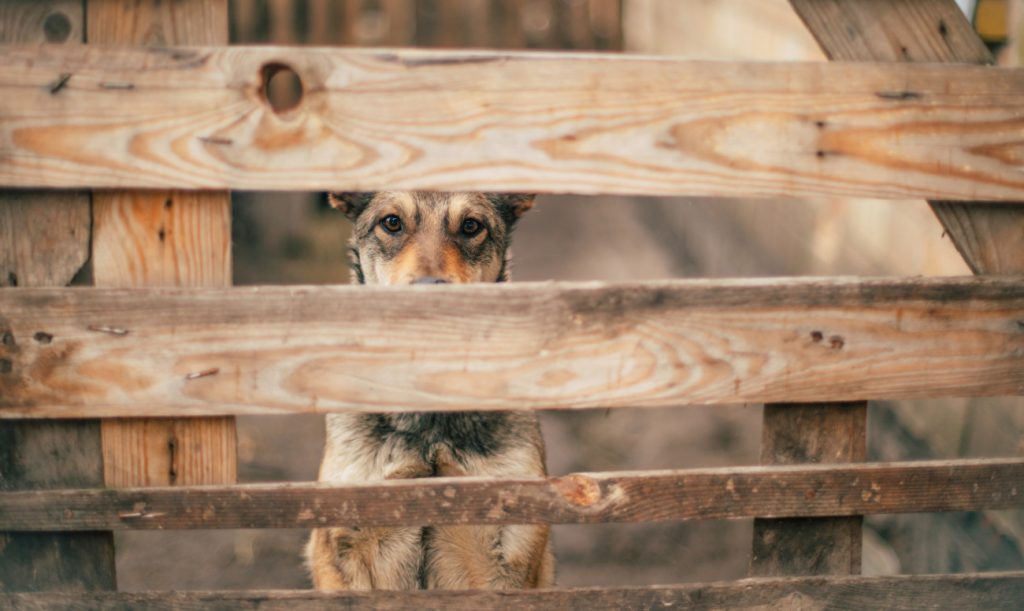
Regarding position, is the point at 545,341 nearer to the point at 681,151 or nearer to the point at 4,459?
the point at 681,151

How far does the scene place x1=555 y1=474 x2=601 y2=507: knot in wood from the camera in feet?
7.64

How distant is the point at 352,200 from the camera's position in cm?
372

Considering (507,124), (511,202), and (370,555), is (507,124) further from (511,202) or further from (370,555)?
(511,202)

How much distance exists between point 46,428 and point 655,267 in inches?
251

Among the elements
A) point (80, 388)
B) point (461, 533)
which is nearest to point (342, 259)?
point (461, 533)

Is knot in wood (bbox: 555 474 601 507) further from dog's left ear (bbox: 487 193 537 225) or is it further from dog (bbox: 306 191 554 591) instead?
dog's left ear (bbox: 487 193 537 225)

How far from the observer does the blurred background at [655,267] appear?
158 inches

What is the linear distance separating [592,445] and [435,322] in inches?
142

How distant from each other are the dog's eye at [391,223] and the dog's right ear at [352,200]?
6.0 inches

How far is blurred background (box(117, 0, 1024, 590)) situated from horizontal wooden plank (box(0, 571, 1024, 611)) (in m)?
1.18

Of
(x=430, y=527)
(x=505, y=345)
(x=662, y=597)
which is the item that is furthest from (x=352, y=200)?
(x=662, y=597)

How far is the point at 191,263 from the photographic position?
2.22 m

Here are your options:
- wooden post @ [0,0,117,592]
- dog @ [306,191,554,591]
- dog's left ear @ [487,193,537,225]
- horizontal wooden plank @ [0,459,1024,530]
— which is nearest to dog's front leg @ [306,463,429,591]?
dog @ [306,191,554,591]

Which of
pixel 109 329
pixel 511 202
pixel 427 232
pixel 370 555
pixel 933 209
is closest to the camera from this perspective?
pixel 109 329
